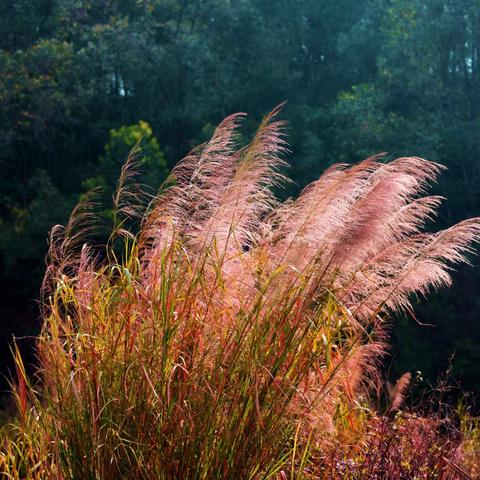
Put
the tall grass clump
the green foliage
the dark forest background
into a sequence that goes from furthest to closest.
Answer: the dark forest background < the green foliage < the tall grass clump

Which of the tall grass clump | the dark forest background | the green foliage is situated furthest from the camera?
the dark forest background

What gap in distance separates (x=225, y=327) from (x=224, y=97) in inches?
483

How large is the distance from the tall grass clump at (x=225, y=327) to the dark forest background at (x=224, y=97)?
803 centimetres

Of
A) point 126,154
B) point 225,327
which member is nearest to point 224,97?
point 126,154

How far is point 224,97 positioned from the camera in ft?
49.2

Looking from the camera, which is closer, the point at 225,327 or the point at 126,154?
the point at 225,327

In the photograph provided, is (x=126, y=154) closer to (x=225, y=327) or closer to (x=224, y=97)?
(x=224, y=97)

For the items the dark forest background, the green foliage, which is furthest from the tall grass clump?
the green foliage

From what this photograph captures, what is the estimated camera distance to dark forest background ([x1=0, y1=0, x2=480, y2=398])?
1223 cm

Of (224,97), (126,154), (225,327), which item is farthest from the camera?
(224,97)

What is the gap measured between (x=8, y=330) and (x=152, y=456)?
31.3 feet

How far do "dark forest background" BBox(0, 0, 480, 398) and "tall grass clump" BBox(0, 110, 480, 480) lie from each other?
26.3 feet

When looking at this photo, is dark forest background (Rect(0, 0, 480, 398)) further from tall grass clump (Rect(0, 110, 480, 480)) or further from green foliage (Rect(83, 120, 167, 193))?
tall grass clump (Rect(0, 110, 480, 480))

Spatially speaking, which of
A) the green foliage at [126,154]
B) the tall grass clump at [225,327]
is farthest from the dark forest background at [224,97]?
the tall grass clump at [225,327]
